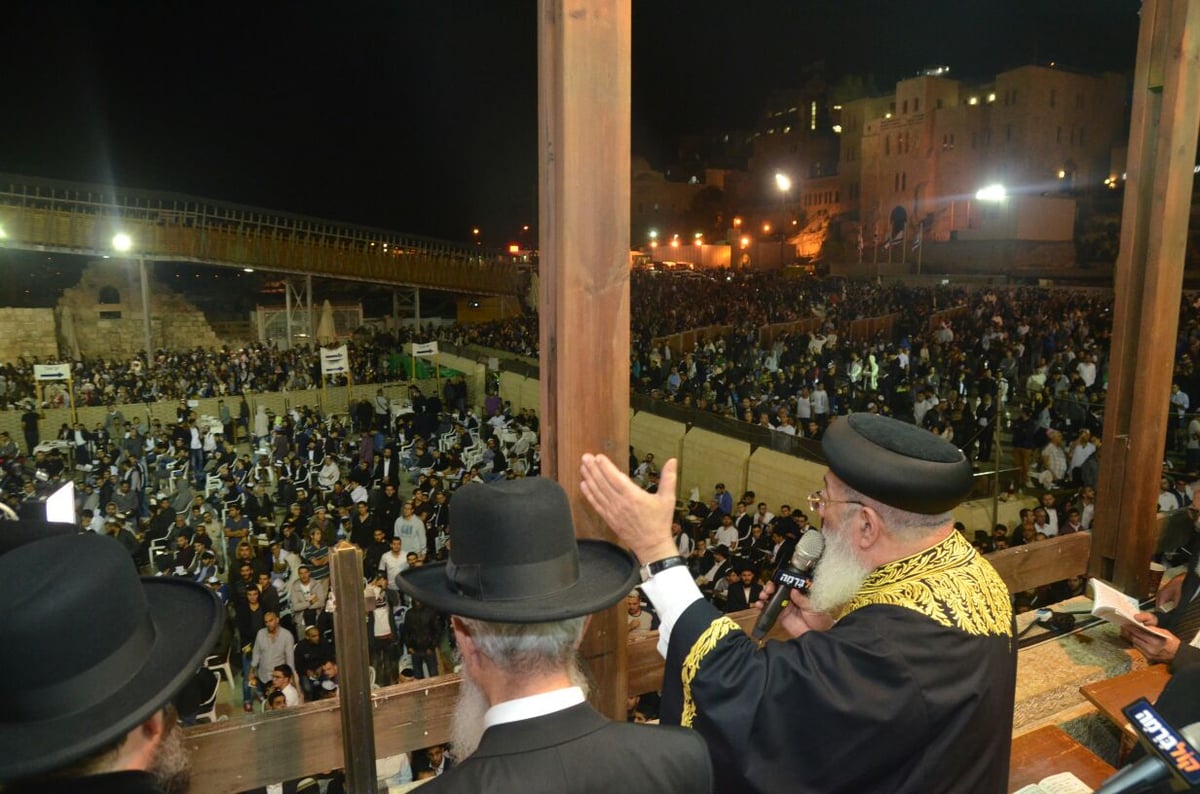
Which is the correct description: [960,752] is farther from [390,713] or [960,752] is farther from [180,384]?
[180,384]

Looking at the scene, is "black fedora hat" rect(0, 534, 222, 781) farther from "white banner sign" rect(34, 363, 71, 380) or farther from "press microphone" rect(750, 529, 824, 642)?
"white banner sign" rect(34, 363, 71, 380)

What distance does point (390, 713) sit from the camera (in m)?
2.43

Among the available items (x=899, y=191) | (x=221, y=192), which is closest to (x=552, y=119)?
(x=221, y=192)

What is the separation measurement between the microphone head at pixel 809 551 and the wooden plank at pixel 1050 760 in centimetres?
145

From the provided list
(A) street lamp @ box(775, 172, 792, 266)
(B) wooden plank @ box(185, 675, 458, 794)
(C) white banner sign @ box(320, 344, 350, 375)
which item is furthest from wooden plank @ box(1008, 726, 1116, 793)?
(A) street lamp @ box(775, 172, 792, 266)

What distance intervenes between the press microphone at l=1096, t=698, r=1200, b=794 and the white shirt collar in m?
0.91

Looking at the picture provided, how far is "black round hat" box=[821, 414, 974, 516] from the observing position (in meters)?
1.82

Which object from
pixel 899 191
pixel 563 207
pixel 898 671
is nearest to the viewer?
pixel 898 671

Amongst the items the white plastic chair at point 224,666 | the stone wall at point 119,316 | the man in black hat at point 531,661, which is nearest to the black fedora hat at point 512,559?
the man in black hat at point 531,661

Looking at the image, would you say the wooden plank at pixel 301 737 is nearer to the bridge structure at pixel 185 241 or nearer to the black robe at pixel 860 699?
the black robe at pixel 860 699

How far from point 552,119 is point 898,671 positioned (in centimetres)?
159

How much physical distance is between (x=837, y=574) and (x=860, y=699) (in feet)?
1.41

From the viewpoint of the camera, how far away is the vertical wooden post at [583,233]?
6.65ft

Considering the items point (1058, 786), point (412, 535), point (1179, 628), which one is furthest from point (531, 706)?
point (412, 535)
